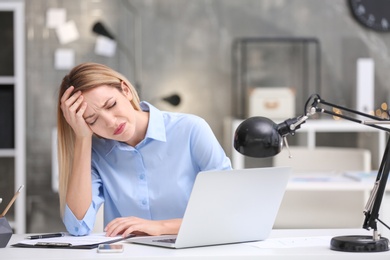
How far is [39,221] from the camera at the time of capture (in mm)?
5602

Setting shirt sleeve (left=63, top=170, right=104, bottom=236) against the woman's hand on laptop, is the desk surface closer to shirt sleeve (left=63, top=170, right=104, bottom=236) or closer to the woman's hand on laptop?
the woman's hand on laptop

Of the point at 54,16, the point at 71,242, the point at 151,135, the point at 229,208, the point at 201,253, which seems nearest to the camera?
the point at 201,253

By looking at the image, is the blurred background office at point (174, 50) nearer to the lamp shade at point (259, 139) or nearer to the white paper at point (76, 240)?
the white paper at point (76, 240)

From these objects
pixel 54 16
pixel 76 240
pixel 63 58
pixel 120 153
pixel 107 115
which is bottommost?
pixel 76 240

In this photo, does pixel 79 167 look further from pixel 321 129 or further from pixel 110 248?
pixel 321 129

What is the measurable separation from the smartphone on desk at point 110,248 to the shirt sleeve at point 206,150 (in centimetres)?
53

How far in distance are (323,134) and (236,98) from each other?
2.17 feet

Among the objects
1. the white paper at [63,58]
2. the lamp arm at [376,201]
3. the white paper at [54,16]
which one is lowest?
the lamp arm at [376,201]

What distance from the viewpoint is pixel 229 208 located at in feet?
6.53

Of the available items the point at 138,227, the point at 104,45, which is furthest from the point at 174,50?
the point at 138,227

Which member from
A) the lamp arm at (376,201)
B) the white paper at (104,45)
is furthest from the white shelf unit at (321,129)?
the lamp arm at (376,201)

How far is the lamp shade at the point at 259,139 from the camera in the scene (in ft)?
6.27


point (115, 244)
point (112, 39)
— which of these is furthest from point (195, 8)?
point (115, 244)

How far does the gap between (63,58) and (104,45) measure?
0.29m
